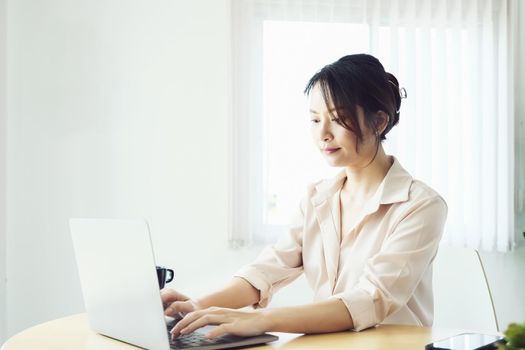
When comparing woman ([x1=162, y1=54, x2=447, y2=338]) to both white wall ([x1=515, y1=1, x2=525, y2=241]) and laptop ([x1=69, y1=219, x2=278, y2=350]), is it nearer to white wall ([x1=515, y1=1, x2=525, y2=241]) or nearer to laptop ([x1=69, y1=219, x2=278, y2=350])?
laptop ([x1=69, y1=219, x2=278, y2=350])

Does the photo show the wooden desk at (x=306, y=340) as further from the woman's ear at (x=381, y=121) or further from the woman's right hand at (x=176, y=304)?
the woman's ear at (x=381, y=121)

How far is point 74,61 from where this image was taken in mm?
2932

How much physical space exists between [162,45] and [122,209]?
72 cm

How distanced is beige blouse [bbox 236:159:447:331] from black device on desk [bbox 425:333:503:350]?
10.8 inches

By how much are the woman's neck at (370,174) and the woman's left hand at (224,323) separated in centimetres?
56

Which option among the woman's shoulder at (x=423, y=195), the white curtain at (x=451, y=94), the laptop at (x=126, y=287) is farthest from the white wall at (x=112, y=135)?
the laptop at (x=126, y=287)

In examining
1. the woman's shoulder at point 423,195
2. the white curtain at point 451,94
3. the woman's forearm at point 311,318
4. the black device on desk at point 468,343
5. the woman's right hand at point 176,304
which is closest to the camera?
the black device on desk at point 468,343

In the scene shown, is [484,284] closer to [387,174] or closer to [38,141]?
[387,174]

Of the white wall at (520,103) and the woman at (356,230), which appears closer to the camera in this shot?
the woman at (356,230)

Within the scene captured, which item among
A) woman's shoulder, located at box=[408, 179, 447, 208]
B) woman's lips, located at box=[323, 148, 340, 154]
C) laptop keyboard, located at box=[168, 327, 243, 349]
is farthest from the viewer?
woman's lips, located at box=[323, 148, 340, 154]

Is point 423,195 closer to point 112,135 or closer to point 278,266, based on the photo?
point 278,266

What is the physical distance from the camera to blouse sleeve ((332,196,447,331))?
1408 millimetres

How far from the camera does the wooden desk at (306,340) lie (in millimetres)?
1259

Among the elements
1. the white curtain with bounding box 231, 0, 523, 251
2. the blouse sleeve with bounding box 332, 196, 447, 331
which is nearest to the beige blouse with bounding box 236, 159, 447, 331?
the blouse sleeve with bounding box 332, 196, 447, 331
